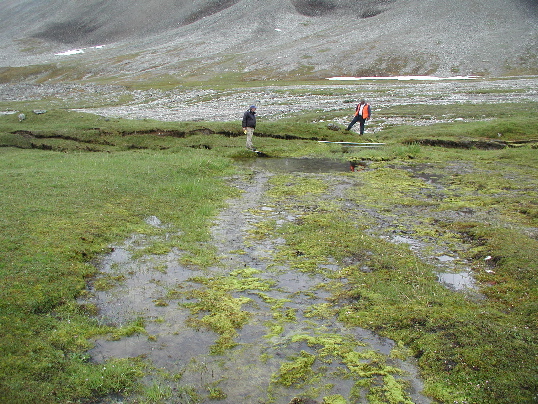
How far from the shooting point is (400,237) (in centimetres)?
1431

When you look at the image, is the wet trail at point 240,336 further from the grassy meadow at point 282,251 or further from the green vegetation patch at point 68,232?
the green vegetation patch at point 68,232

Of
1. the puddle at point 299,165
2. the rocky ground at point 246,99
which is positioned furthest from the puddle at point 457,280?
the rocky ground at point 246,99

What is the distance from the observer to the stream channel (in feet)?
25.5

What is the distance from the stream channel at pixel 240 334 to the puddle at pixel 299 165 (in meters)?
10.4

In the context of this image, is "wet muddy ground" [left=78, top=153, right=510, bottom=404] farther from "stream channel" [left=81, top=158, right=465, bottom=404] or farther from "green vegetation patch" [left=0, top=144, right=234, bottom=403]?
"green vegetation patch" [left=0, top=144, right=234, bottom=403]

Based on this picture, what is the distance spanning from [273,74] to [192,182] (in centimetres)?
9835

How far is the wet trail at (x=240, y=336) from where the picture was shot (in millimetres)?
7836

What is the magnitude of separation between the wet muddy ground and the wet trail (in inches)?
0.8

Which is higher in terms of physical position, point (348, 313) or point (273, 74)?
point (273, 74)

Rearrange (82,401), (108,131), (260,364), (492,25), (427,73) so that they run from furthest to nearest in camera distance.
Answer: (492,25) → (427,73) → (108,131) → (260,364) → (82,401)

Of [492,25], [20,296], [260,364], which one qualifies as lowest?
[260,364]

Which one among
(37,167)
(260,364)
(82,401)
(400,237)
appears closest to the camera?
(82,401)

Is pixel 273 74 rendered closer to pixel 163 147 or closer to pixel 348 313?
pixel 163 147

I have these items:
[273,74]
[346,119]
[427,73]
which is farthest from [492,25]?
[346,119]
